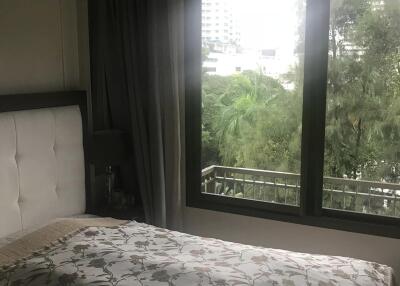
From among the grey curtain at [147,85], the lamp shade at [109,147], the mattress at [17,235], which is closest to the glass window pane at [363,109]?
the grey curtain at [147,85]

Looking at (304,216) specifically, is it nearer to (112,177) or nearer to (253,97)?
(253,97)

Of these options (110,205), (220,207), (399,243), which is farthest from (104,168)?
(399,243)

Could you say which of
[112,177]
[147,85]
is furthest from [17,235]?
[147,85]

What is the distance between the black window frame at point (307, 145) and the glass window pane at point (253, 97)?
6 centimetres

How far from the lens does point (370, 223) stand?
2990 mm

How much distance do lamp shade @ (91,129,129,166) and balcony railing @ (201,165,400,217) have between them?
603mm

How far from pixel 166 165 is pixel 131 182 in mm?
345

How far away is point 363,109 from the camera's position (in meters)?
2.96

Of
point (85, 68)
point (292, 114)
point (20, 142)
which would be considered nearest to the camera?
point (20, 142)

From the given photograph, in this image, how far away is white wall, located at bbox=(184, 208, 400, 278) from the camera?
2963mm

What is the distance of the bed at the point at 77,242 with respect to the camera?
2145mm

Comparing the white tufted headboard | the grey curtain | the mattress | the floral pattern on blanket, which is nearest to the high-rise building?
the grey curtain

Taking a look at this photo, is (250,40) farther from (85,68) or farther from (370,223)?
(370,223)

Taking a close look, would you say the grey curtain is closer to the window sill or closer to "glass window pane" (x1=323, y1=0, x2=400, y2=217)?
the window sill
